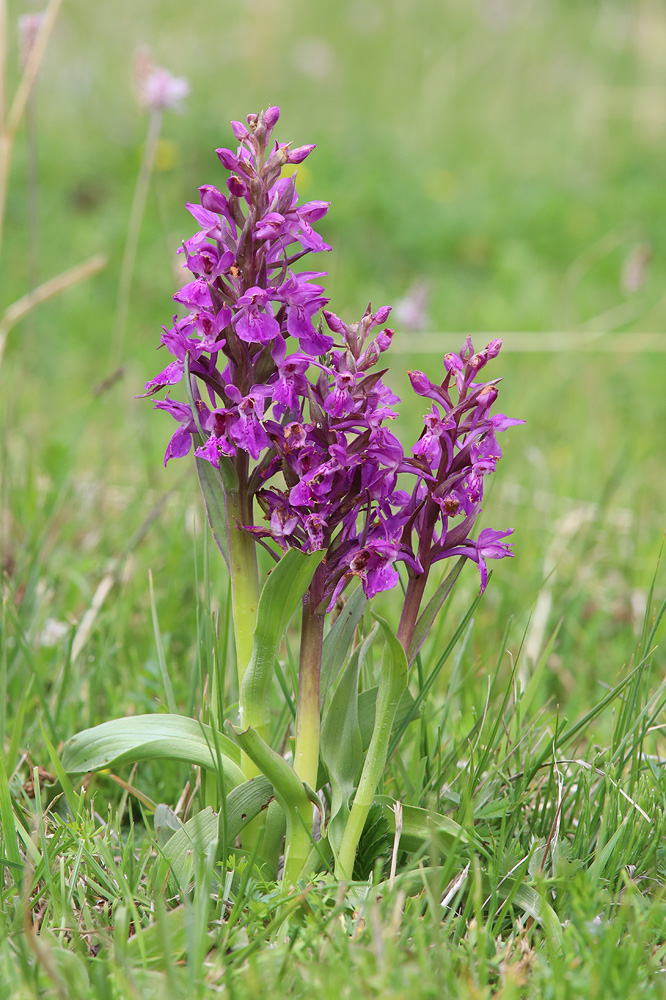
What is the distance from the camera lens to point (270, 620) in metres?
1.41

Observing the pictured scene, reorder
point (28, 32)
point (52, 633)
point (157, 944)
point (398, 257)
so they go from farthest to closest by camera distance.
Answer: point (398, 257) < point (28, 32) < point (52, 633) < point (157, 944)

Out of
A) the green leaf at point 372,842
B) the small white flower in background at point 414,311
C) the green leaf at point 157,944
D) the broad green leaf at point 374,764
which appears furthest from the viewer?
the small white flower in background at point 414,311

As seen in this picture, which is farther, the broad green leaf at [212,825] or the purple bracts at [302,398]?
the broad green leaf at [212,825]

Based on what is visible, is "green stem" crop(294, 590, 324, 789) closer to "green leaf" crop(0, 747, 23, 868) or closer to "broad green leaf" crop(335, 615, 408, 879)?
"broad green leaf" crop(335, 615, 408, 879)

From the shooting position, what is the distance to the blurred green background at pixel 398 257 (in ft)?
9.17

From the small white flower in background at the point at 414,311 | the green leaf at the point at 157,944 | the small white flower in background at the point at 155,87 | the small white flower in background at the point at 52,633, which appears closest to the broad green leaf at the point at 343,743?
the green leaf at the point at 157,944

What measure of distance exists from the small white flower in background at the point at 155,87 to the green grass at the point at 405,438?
0.75 metres

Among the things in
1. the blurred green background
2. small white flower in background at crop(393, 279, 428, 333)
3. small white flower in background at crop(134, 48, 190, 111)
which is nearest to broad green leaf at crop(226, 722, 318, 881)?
the blurred green background

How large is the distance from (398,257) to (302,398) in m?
5.21

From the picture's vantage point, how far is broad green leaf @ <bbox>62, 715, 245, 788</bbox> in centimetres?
146

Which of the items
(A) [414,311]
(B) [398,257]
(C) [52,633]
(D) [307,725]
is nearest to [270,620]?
(D) [307,725]

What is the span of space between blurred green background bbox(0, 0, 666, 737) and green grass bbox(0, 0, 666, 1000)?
0.03m

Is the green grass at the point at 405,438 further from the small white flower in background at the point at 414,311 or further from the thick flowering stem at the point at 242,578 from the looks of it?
the small white flower in background at the point at 414,311

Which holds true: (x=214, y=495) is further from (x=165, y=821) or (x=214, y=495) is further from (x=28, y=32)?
(x=28, y=32)
